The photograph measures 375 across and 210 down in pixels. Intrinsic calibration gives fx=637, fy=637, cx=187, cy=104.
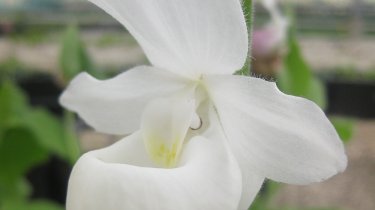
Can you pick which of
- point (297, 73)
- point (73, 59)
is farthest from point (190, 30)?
point (73, 59)

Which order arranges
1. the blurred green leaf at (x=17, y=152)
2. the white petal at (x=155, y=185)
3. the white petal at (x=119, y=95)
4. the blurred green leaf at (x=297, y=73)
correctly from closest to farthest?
1. the white petal at (x=155, y=185)
2. the white petal at (x=119, y=95)
3. the blurred green leaf at (x=297, y=73)
4. the blurred green leaf at (x=17, y=152)

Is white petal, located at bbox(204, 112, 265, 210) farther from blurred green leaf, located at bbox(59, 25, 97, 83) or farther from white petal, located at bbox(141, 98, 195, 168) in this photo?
blurred green leaf, located at bbox(59, 25, 97, 83)

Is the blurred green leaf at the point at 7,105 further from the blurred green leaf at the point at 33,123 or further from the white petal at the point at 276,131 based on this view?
the white petal at the point at 276,131

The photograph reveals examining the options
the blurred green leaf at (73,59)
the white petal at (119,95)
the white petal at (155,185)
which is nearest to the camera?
the white petal at (155,185)

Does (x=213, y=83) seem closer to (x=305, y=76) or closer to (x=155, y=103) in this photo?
(x=155, y=103)

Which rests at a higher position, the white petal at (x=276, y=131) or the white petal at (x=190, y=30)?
the white petal at (x=190, y=30)

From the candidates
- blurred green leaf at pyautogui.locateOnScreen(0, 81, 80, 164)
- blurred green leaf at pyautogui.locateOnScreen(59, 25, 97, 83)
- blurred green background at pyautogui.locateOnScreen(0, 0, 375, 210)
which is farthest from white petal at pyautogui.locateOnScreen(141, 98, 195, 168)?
blurred green leaf at pyautogui.locateOnScreen(0, 81, 80, 164)

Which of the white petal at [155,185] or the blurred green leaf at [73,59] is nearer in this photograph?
the white petal at [155,185]

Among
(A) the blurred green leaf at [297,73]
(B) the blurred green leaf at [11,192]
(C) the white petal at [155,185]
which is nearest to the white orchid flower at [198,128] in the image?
(C) the white petal at [155,185]
